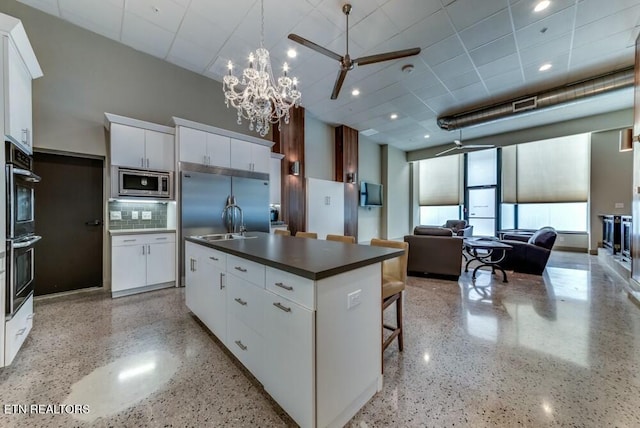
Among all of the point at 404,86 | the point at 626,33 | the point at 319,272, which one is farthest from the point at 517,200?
the point at 319,272

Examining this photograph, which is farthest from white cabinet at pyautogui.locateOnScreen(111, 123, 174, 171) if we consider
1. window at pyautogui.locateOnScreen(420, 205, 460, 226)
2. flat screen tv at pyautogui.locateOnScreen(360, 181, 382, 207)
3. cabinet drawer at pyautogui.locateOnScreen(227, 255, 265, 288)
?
window at pyautogui.locateOnScreen(420, 205, 460, 226)

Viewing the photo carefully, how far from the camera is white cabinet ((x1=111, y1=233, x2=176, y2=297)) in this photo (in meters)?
3.37

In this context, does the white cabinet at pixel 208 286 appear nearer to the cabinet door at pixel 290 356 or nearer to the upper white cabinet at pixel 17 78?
the cabinet door at pixel 290 356

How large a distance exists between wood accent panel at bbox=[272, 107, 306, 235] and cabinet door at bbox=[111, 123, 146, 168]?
258 cm

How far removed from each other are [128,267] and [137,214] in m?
0.90

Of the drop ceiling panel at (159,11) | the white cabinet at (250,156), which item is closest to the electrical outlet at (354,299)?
the white cabinet at (250,156)

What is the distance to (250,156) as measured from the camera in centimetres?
471

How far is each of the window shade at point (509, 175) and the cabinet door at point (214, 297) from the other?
911cm

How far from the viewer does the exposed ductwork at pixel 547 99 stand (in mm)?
4250

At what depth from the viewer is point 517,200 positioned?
307 inches

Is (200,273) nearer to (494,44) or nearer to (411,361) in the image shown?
(411,361)

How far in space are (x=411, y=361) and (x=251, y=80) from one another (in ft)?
11.0

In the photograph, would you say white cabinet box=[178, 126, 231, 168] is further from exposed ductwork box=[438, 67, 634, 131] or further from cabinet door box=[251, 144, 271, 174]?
exposed ductwork box=[438, 67, 634, 131]

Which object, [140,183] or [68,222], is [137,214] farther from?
[68,222]
